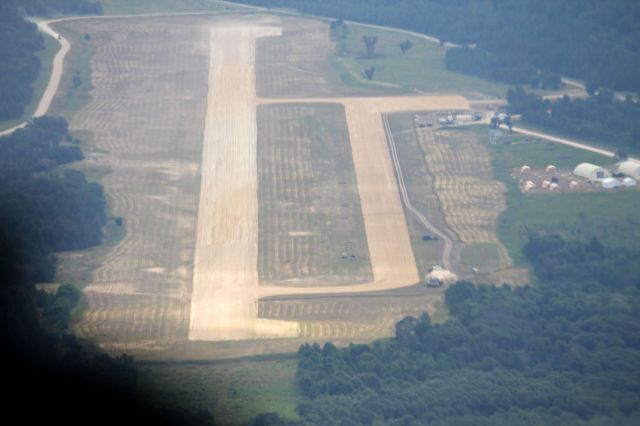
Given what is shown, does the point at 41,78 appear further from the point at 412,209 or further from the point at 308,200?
the point at 412,209

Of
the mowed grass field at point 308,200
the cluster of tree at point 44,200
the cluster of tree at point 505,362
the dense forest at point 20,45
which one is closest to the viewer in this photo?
the cluster of tree at point 505,362

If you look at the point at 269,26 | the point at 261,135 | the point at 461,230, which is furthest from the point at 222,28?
the point at 461,230

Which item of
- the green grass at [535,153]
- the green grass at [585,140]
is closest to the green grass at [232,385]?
the green grass at [535,153]

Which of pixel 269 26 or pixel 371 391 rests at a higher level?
pixel 269 26

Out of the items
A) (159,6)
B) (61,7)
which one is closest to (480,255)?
(159,6)

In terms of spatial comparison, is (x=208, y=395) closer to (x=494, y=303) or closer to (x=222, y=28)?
(x=494, y=303)

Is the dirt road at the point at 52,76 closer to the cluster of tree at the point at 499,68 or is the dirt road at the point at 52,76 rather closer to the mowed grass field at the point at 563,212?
the cluster of tree at the point at 499,68

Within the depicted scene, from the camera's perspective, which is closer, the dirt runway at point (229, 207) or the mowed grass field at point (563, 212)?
the dirt runway at point (229, 207)
